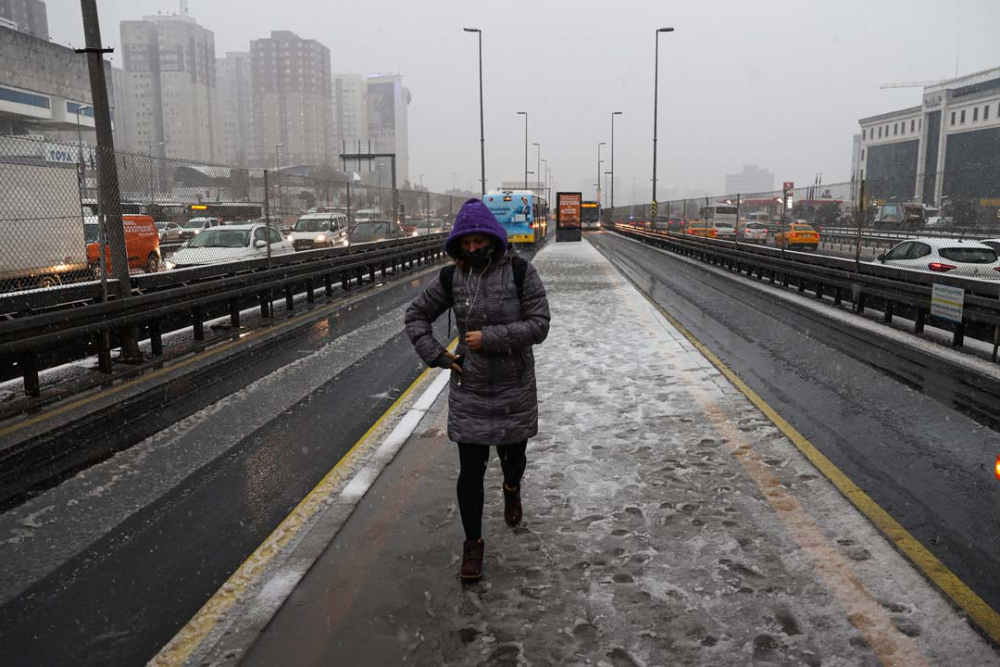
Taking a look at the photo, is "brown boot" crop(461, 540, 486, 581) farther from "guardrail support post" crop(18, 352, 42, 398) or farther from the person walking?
"guardrail support post" crop(18, 352, 42, 398)

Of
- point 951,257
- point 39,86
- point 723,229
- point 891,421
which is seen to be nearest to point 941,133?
point 723,229

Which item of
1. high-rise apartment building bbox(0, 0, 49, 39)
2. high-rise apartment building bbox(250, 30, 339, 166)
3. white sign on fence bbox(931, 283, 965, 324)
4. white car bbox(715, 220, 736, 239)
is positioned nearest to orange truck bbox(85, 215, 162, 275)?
white sign on fence bbox(931, 283, 965, 324)

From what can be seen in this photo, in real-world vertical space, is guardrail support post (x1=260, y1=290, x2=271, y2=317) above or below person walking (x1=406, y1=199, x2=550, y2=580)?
below

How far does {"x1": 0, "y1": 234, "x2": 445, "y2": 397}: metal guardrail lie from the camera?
25.3ft

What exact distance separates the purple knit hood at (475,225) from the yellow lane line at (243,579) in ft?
6.23

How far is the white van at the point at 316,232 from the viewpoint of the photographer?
880 inches

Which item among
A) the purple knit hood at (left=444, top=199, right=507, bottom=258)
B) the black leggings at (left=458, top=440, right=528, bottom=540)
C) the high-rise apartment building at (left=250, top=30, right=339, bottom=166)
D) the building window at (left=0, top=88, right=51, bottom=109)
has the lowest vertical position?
the black leggings at (left=458, top=440, right=528, bottom=540)

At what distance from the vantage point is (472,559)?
3.84 metres

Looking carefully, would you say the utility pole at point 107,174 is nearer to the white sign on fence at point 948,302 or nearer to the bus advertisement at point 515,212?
the white sign on fence at point 948,302

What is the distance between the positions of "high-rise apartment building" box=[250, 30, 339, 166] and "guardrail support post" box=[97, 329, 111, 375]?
600ft

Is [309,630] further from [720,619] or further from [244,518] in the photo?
[720,619]

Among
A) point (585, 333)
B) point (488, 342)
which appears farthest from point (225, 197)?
point (488, 342)

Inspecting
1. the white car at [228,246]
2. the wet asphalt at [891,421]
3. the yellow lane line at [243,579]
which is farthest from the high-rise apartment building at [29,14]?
the yellow lane line at [243,579]

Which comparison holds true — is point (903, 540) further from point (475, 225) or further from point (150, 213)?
point (150, 213)
